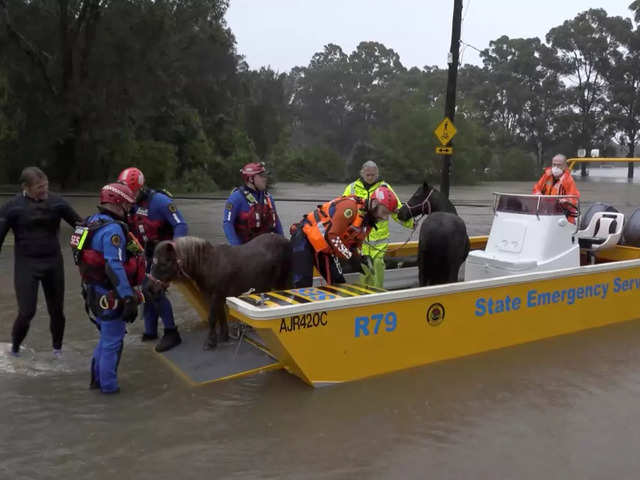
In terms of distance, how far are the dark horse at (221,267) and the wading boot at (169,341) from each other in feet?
1.23

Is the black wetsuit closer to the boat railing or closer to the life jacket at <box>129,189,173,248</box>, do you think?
the life jacket at <box>129,189,173,248</box>

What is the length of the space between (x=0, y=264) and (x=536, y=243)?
787 cm

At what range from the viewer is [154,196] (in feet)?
17.7

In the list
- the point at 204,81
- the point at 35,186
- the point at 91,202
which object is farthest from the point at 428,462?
the point at 204,81

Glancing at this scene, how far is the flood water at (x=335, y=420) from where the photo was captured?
11.5 feet

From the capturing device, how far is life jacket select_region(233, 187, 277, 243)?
5.71m

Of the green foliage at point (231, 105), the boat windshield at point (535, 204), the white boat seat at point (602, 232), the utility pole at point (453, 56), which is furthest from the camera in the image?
the green foliage at point (231, 105)

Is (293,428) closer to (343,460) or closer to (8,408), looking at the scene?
(343,460)

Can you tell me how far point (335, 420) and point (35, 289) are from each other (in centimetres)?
270

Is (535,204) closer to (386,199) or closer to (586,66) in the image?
A: (386,199)

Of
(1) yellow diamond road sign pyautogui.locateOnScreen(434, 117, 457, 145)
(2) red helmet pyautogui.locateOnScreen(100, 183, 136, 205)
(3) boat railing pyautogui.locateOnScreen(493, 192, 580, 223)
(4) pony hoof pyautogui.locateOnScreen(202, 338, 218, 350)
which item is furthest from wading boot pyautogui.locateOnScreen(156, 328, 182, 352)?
(1) yellow diamond road sign pyautogui.locateOnScreen(434, 117, 457, 145)

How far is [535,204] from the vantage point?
20.5 ft

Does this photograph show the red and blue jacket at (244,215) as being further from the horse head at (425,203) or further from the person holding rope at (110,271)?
the horse head at (425,203)

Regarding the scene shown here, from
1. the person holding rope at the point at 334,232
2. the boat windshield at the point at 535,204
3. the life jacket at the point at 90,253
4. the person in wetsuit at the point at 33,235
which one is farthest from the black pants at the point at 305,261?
the boat windshield at the point at 535,204
